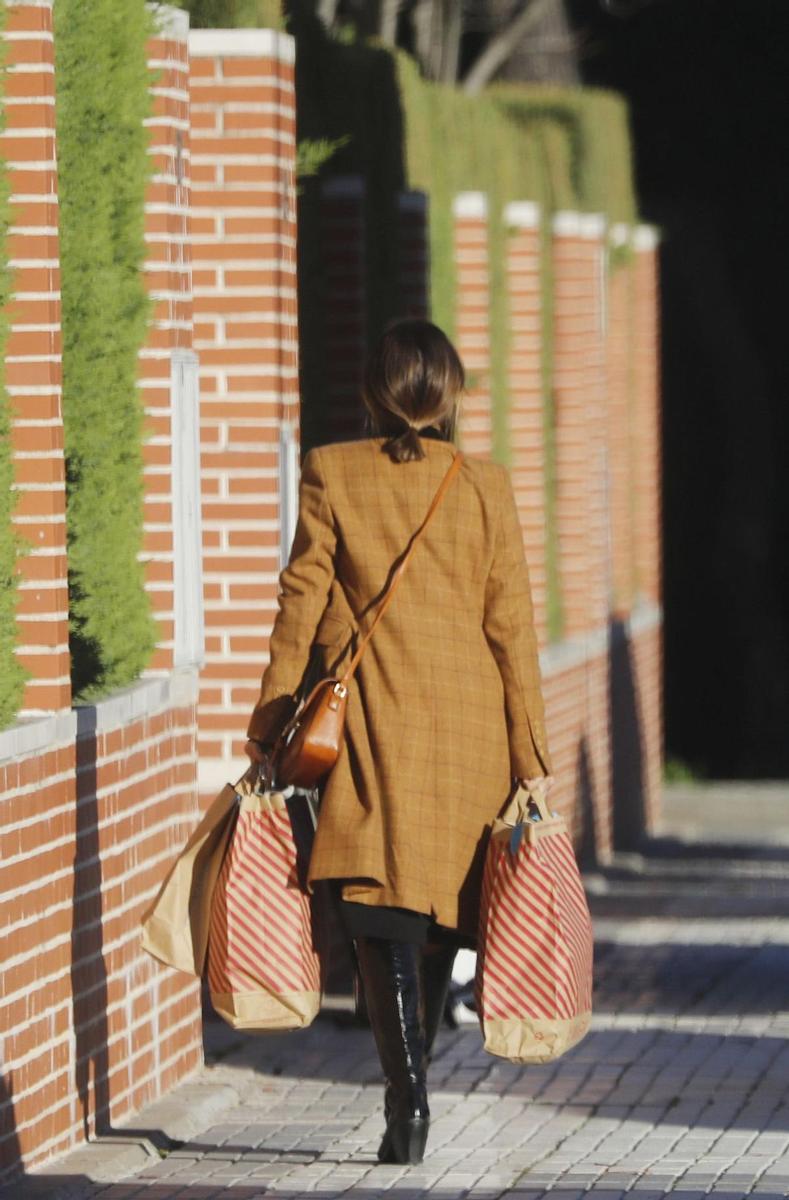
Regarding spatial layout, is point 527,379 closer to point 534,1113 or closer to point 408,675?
point 534,1113

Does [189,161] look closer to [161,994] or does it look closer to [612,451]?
[161,994]

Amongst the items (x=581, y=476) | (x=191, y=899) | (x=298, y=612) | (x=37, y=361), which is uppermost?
(x=37, y=361)

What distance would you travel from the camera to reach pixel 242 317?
9.16 meters

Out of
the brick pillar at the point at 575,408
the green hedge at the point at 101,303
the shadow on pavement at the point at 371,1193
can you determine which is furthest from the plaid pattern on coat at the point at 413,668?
the brick pillar at the point at 575,408

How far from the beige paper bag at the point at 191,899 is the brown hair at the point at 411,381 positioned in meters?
0.90

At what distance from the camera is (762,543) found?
2506 cm

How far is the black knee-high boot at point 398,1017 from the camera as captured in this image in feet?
23.0

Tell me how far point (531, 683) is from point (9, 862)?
1.28 metres

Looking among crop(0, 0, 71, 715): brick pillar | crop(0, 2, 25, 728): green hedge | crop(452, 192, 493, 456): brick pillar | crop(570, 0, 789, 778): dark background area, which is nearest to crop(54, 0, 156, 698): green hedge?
crop(0, 0, 71, 715): brick pillar

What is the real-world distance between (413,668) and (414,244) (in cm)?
521

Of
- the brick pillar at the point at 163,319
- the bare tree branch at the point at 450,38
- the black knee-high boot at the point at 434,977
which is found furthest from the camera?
the bare tree branch at the point at 450,38

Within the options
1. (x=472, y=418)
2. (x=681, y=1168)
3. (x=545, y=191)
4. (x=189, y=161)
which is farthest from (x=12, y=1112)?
(x=545, y=191)

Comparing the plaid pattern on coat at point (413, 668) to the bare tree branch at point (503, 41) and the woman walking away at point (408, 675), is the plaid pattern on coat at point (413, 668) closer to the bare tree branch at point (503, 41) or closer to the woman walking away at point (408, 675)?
the woman walking away at point (408, 675)

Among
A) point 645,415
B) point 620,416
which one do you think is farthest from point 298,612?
point 645,415
